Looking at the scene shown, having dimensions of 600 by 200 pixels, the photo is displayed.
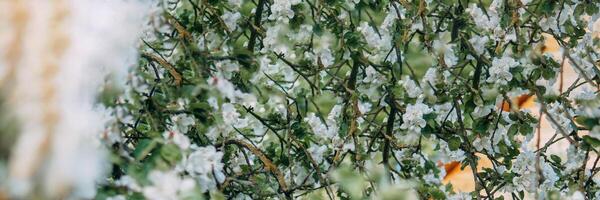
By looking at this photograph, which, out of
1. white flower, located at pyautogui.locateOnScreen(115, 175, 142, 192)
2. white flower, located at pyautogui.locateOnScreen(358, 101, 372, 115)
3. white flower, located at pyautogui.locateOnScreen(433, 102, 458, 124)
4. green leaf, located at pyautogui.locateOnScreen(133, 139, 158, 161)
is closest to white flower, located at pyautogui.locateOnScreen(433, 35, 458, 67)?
white flower, located at pyautogui.locateOnScreen(433, 102, 458, 124)

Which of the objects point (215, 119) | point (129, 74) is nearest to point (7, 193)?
point (129, 74)

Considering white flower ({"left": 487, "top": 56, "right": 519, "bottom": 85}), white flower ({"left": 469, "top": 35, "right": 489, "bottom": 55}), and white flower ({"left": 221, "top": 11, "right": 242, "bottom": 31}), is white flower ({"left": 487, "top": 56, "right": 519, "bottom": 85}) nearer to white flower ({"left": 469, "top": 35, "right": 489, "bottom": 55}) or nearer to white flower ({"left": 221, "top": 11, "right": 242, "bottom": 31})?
white flower ({"left": 469, "top": 35, "right": 489, "bottom": 55})

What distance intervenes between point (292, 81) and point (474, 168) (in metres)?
0.49

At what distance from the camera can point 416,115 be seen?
9.09 ft

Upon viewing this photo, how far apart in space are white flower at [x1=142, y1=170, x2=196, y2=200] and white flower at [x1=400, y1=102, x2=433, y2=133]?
117 cm

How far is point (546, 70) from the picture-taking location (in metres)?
2.77

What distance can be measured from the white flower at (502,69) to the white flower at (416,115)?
0.59 feet

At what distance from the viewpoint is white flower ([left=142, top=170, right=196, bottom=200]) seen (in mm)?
1651

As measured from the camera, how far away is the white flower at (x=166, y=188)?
5.42 ft

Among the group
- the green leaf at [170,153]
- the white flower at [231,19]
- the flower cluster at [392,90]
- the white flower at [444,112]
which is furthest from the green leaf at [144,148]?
the white flower at [444,112]

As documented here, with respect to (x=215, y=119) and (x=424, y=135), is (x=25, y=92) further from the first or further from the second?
(x=424, y=135)

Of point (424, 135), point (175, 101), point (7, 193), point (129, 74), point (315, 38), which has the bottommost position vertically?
point (7, 193)

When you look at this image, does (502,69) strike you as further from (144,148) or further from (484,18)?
(144,148)

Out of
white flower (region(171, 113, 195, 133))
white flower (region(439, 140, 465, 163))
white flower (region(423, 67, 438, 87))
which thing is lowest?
white flower (region(171, 113, 195, 133))
